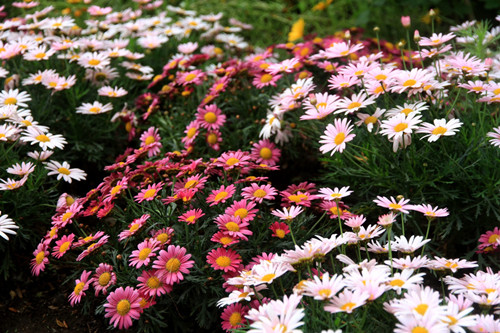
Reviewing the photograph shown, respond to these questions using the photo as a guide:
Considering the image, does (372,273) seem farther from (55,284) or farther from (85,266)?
(55,284)

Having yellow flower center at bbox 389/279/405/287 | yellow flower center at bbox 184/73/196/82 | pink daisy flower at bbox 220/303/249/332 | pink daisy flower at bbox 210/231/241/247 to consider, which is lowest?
pink daisy flower at bbox 220/303/249/332

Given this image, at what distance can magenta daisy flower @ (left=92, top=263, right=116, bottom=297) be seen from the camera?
2.05 metres

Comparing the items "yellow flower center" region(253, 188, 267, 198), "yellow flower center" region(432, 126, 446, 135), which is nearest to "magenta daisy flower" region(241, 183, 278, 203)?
"yellow flower center" region(253, 188, 267, 198)

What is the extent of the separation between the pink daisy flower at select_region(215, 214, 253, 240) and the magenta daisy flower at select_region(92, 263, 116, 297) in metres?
0.46

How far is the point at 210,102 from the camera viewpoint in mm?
3158

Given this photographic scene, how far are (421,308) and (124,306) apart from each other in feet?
3.47

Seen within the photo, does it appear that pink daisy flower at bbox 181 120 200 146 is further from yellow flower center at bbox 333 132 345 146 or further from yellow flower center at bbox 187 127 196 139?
yellow flower center at bbox 333 132 345 146

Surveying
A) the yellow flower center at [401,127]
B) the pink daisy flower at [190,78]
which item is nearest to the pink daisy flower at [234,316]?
the yellow flower center at [401,127]

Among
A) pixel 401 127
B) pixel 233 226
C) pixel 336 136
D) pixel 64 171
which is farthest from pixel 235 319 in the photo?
pixel 64 171

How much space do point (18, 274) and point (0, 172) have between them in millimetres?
509

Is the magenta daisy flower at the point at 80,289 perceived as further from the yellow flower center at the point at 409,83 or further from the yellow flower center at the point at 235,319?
the yellow flower center at the point at 409,83

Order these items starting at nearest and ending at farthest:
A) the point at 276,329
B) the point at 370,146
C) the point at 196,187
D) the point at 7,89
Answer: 1. the point at 276,329
2. the point at 196,187
3. the point at 370,146
4. the point at 7,89

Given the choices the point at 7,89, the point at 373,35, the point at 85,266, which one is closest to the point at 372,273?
the point at 85,266

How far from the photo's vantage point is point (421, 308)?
1.46 metres
